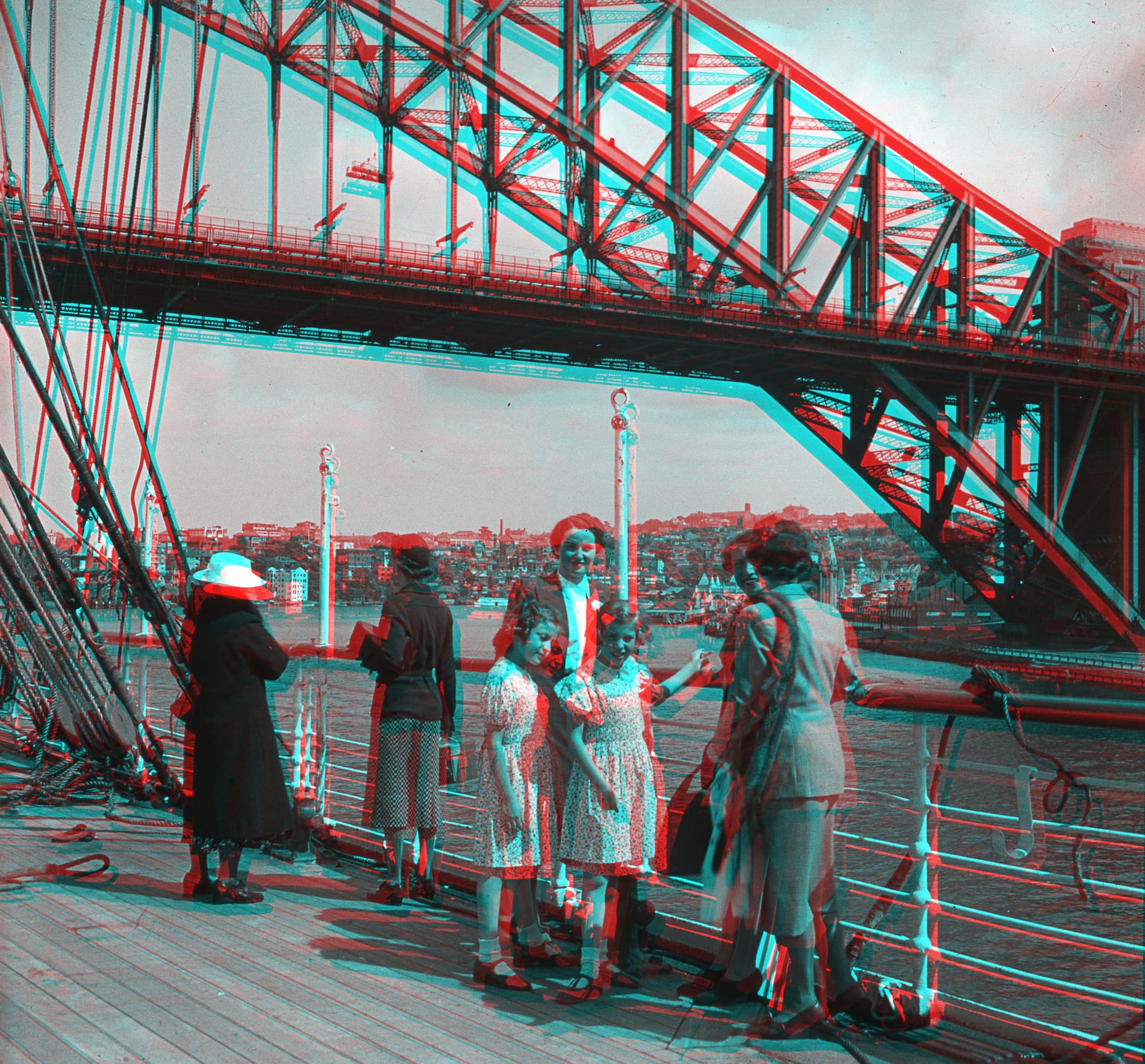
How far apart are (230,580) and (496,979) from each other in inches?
70.0

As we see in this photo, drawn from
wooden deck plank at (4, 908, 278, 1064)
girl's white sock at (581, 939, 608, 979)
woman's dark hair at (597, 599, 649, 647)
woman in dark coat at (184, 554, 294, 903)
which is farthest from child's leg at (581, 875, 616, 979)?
woman in dark coat at (184, 554, 294, 903)

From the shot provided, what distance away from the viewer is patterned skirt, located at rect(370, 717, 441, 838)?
156 inches

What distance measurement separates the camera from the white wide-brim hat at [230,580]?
4004 mm

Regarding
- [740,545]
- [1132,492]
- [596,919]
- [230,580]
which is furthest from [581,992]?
[1132,492]

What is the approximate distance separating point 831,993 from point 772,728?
0.80m

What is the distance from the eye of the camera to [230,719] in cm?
409

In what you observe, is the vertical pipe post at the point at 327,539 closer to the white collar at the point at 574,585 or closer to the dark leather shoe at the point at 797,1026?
the white collar at the point at 574,585

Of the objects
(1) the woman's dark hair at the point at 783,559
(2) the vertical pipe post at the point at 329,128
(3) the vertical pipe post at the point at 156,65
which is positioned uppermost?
(2) the vertical pipe post at the point at 329,128

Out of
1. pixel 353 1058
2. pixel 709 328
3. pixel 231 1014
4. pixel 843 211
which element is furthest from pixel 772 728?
pixel 843 211

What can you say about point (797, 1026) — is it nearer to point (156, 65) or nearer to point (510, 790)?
point (510, 790)

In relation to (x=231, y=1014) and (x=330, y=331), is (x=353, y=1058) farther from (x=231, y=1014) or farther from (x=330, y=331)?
(x=330, y=331)

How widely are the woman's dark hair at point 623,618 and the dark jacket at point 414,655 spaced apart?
0.94 metres

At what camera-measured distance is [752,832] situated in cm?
288

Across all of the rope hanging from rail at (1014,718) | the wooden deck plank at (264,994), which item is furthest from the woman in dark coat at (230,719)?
the rope hanging from rail at (1014,718)
